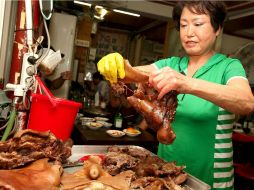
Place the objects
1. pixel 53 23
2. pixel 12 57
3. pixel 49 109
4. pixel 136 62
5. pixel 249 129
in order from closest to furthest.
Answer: pixel 49 109 → pixel 12 57 → pixel 53 23 → pixel 249 129 → pixel 136 62

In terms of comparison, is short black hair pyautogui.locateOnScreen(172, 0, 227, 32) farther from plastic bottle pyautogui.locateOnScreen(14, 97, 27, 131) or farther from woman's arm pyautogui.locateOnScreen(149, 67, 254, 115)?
plastic bottle pyautogui.locateOnScreen(14, 97, 27, 131)

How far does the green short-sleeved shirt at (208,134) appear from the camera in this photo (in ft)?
6.26

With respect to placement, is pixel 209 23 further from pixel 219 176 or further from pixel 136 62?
pixel 136 62

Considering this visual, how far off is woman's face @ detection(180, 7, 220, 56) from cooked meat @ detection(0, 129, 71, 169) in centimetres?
116

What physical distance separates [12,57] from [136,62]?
829cm

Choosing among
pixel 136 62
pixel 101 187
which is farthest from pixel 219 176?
pixel 136 62

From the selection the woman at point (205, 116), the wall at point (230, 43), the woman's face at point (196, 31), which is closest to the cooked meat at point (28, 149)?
the woman at point (205, 116)

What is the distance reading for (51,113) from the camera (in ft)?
5.63

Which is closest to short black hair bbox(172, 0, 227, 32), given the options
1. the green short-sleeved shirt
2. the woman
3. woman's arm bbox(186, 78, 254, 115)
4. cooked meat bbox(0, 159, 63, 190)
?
the woman

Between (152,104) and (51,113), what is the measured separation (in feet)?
2.13

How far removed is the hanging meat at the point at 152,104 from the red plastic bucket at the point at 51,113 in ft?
1.10

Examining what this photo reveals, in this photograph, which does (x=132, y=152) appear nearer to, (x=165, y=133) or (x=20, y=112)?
(x=165, y=133)

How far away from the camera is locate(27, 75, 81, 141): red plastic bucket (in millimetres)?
1697

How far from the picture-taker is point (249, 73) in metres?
7.70
